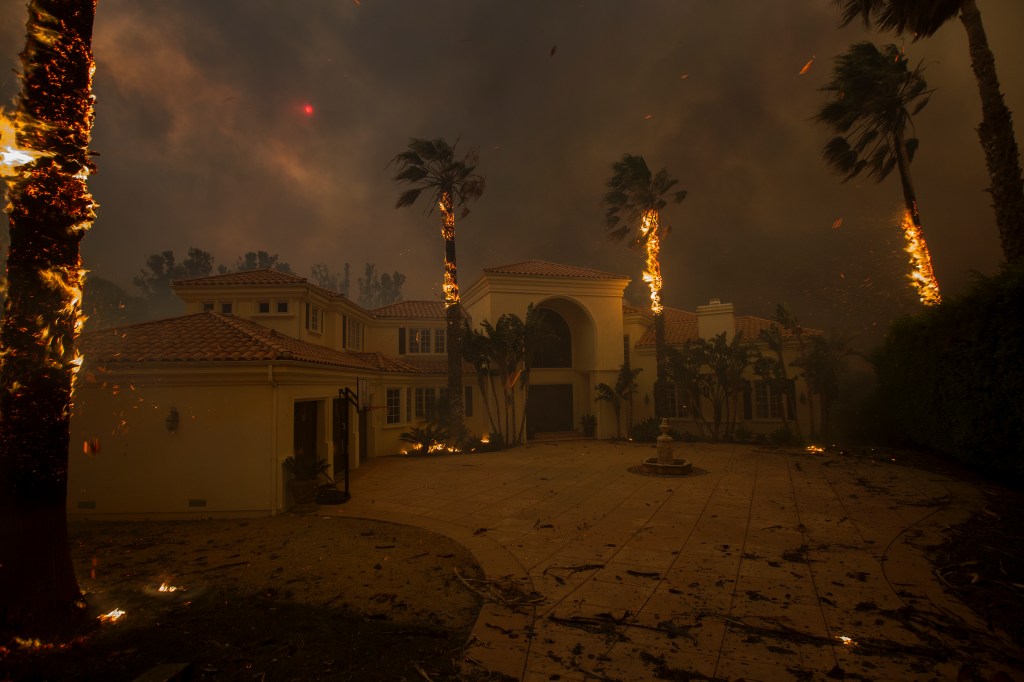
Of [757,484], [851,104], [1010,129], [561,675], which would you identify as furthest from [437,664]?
[851,104]

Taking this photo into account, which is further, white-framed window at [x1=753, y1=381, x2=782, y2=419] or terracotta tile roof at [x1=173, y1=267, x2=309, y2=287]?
white-framed window at [x1=753, y1=381, x2=782, y2=419]

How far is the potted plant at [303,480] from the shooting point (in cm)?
1021

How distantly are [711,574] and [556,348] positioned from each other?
20.8 metres

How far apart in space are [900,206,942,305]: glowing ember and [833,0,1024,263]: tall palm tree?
565cm

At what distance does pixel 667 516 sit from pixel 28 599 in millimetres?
9345

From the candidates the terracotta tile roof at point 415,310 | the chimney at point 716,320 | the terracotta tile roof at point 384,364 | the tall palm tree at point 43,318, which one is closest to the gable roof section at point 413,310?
the terracotta tile roof at point 415,310

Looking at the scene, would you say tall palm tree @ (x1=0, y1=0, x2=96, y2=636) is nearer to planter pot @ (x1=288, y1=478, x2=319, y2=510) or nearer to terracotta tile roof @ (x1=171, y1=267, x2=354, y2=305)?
planter pot @ (x1=288, y1=478, x2=319, y2=510)

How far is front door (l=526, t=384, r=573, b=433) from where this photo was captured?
26328 mm

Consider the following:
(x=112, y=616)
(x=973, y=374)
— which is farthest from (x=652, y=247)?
(x=112, y=616)

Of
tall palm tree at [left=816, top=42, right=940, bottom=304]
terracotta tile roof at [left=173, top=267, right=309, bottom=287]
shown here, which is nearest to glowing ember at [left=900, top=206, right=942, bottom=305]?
tall palm tree at [left=816, top=42, right=940, bottom=304]

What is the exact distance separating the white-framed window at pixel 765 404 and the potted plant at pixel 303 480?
21330 millimetres

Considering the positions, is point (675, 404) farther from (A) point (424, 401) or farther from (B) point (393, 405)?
(B) point (393, 405)

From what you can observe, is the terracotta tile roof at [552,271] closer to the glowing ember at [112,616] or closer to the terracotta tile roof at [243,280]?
the terracotta tile roof at [243,280]

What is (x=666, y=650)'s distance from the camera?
167 inches
